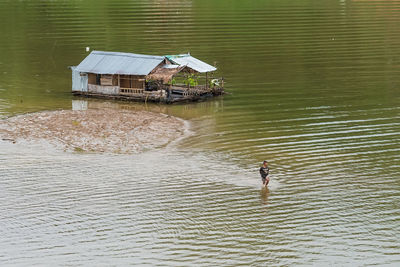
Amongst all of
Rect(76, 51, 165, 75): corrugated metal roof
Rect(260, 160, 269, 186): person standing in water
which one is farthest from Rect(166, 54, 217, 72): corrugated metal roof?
Rect(260, 160, 269, 186): person standing in water

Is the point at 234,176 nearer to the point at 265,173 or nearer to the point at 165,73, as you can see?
the point at 265,173

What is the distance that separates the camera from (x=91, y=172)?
40188 millimetres

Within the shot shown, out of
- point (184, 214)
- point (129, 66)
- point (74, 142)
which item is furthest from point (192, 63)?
point (184, 214)

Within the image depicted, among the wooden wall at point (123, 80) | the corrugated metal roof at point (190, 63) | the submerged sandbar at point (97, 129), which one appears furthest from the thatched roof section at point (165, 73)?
the submerged sandbar at point (97, 129)

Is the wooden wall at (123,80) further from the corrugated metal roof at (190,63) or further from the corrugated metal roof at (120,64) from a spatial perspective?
the corrugated metal roof at (190,63)

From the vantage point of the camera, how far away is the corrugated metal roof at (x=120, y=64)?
58641 millimetres

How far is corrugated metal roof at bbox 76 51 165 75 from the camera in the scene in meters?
58.6

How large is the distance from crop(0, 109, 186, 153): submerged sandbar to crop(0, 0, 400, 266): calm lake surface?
168cm

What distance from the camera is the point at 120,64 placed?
59.9 meters

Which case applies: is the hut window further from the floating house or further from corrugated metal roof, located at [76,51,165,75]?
corrugated metal roof, located at [76,51,165,75]

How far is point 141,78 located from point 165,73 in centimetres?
260

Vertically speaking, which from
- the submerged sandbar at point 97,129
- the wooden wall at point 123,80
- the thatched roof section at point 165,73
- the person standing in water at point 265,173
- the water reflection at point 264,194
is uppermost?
the thatched roof section at point 165,73

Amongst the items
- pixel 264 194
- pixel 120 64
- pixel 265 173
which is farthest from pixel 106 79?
pixel 264 194

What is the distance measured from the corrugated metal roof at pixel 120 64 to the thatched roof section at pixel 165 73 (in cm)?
51
